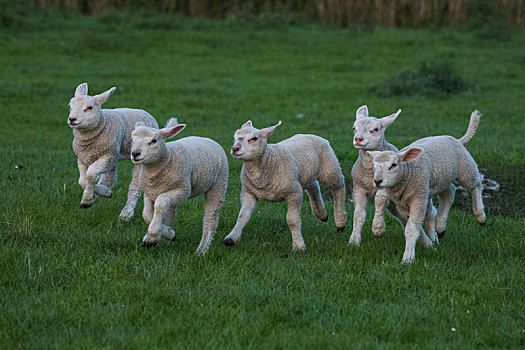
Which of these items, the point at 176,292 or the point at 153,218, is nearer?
the point at 176,292

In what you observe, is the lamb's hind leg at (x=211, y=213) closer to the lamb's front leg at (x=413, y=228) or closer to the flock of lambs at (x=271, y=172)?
the flock of lambs at (x=271, y=172)

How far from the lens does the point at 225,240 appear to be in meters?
6.67

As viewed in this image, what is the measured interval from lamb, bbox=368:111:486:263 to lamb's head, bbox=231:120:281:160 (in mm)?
947

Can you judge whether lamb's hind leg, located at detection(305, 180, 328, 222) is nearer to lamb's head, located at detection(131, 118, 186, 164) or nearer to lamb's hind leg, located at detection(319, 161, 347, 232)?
lamb's hind leg, located at detection(319, 161, 347, 232)

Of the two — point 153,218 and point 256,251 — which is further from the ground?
point 153,218

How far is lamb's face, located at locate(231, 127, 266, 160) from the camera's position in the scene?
6.50 meters

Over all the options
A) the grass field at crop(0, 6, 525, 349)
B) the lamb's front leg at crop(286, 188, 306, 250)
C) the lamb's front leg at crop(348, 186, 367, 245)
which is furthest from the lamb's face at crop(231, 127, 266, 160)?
the lamb's front leg at crop(348, 186, 367, 245)

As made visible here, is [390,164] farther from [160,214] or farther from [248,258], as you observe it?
[160,214]

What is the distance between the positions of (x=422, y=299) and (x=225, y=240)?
1.91 metres

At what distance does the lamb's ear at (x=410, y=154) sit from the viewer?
20.7 feet

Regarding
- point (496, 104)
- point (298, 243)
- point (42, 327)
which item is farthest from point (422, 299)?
point (496, 104)

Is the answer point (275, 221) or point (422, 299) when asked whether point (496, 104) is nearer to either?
point (275, 221)

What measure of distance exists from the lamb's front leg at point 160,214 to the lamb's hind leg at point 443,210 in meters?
2.48

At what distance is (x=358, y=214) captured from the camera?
274 inches
